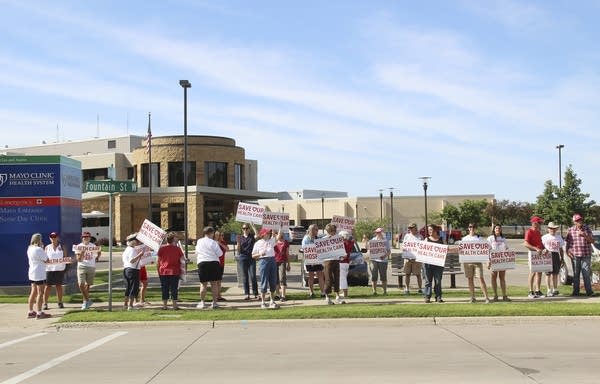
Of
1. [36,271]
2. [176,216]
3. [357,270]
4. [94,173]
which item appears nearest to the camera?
[36,271]

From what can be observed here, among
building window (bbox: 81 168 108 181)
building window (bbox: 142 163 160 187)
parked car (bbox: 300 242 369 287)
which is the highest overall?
building window (bbox: 81 168 108 181)

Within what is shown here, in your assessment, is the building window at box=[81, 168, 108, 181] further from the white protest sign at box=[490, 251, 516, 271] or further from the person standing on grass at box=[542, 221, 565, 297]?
the white protest sign at box=[490, 251, 516, 271]

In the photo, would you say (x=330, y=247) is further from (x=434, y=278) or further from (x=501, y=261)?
(x=501, y=261)

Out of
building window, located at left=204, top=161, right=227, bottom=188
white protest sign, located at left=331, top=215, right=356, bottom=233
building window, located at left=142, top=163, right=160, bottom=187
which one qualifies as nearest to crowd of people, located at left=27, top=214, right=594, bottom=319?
white protest sign, located at left=331, top=215, right=356, bottom=233

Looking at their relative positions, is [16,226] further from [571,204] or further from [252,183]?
[252,183]

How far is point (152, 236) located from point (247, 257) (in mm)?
2844

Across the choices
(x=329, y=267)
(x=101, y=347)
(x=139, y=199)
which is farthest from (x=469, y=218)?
(x=101, y=347)

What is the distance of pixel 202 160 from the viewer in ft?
232

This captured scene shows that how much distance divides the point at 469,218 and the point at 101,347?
67.7 meters

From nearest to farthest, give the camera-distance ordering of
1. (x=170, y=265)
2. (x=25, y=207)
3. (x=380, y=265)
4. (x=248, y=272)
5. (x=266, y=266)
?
1. (x=170, y=265)
2. (x=266, y=266)
3. (x=380, y=265)
4. (x=248, y=272)
5. (x=25, y=207)

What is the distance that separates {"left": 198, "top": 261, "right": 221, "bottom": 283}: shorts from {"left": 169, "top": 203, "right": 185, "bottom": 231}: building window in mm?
55007

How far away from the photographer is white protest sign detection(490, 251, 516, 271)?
52.9 ft

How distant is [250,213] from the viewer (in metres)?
19.0

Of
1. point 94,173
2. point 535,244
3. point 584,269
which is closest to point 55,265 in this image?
point 535,244
